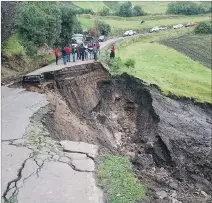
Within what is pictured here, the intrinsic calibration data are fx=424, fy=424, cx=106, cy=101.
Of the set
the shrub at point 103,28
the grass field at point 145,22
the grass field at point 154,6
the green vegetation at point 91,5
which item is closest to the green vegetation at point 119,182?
the shrub at point 103,28

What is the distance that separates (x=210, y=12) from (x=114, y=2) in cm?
2153

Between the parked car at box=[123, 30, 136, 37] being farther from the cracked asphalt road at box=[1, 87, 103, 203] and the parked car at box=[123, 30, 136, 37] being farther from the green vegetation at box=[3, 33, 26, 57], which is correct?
the cracked asphalt road at box=[1, 87, 103, 203]

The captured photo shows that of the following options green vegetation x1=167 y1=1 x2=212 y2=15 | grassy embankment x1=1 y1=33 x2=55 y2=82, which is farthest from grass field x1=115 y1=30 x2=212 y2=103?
green vegetation x1=167 y1=1 x2=212 y2=15

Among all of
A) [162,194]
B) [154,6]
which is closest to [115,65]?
[162,194]

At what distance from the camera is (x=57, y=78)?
80.1 feet

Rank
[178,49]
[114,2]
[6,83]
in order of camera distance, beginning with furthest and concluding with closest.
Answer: [114,2] < [178,49] < [6,83]

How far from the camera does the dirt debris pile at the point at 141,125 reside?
677 inches

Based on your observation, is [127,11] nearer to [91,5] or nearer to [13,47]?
[91,5]

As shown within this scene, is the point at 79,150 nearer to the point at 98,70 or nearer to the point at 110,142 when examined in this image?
the point at 110,142

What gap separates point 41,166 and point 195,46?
42331mm

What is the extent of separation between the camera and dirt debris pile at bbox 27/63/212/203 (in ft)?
56.4

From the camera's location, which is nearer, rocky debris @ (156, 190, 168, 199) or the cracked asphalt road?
the cracked asphalt road

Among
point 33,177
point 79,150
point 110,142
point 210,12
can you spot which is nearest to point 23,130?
point 79,150

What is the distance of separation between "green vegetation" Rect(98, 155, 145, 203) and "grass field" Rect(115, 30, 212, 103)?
14.3 meters
